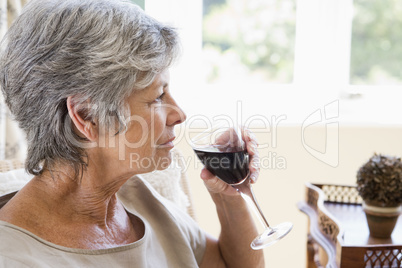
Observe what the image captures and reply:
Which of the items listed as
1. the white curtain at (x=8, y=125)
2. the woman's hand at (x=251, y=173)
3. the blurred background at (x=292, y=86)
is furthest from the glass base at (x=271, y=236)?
the blurred background at (x=292, y=86)

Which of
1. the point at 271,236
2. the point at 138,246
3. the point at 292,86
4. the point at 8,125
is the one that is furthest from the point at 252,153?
the point at 292,86

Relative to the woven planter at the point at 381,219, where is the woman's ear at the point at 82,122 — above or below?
above

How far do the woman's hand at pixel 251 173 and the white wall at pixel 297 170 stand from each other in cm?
139

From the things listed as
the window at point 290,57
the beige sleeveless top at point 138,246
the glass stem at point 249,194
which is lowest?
the beige sleeveless top at point 138,246

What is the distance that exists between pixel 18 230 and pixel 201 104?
2.04 meters

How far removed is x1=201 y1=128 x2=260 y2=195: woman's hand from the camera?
1.31 m

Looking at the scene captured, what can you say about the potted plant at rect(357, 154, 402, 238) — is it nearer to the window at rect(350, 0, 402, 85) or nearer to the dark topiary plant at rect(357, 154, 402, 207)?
the dark topiary plant at rect(357, 154, 402, 207)

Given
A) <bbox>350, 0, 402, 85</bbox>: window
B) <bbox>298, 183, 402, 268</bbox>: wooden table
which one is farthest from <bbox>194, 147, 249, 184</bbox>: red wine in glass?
<bbox>350, 0, 402, 85</bbox>: window

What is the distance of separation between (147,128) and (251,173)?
0.31 m

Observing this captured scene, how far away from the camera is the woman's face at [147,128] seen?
1.19m

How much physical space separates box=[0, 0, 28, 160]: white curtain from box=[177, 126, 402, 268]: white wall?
906 mm

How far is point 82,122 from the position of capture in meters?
1.15

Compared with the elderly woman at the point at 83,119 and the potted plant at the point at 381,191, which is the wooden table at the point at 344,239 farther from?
the elderly woman at the point at 83,119

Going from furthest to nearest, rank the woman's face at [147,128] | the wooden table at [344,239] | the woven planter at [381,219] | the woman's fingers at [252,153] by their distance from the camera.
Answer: the woven planter at [381,219], the wooden table at [344,239], the woman's fingers at [252,153], the woman's face at [147,128]
